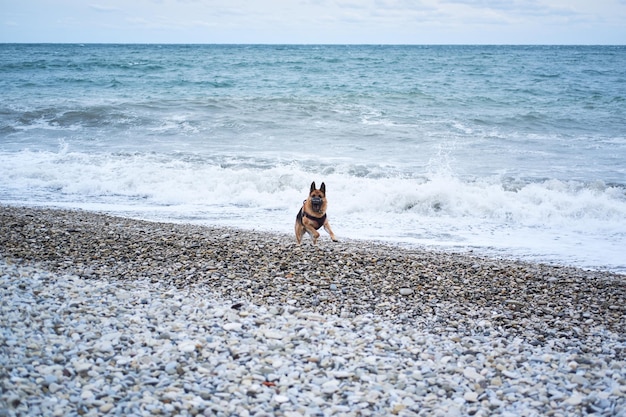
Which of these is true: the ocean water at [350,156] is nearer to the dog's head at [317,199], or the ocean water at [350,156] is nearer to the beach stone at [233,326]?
the dog's head at [317,199]

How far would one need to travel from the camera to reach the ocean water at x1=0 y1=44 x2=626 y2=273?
445 inches

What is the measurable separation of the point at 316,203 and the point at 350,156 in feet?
33.9

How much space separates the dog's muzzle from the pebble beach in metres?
0.66

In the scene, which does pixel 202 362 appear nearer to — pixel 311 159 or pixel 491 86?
pixel 311 159

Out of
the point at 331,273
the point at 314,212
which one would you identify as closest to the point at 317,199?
the point at 314,212

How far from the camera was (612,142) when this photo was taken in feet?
64.2

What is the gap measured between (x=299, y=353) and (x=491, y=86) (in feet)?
108

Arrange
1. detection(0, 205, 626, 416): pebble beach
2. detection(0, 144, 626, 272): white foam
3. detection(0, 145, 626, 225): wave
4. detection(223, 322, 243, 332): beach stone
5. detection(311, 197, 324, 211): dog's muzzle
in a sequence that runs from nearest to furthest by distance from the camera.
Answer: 1. detection(0, 205, 626, 416): pebble beach
2. detection(223, 322, 243, 332): beach stone
3. detection(311, 197, 324, 211): dog's muzzle
4. detection(0, 144, 626, 272): white foam
5. detection(0, 145, 626, 225): wave

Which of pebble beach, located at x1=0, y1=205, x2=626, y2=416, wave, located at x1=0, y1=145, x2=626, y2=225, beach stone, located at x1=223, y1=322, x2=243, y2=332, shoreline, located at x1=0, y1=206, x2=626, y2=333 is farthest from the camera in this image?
wave, located at x1=0, y1=145, x2=626, y2=225

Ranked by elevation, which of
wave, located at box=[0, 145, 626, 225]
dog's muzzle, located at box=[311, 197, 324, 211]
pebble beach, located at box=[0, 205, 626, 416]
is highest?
dog's muzzle, located at box=[311, 197, 324, 211]

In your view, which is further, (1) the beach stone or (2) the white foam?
(2) the white foam

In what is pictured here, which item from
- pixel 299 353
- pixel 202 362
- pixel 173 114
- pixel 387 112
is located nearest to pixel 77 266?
pixel 202 362

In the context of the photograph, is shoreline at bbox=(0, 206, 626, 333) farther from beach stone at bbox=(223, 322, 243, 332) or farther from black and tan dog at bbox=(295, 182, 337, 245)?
beach stone at bbox=(223, 322, 243, 332)

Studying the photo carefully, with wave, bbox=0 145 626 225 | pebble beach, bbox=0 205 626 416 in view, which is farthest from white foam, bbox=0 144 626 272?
pebble beach, bbox=0 205 626 416
